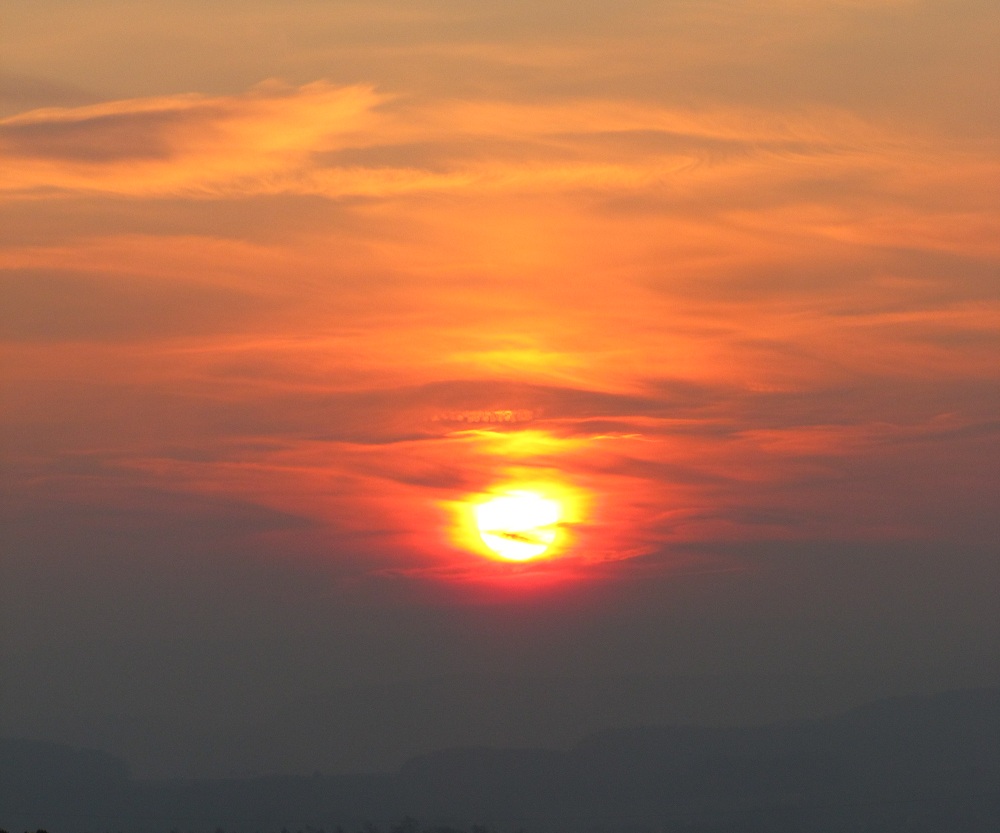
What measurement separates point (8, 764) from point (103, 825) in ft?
50.1

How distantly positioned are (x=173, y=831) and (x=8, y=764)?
25.2 metres

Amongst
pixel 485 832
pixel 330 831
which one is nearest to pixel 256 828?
pixel 330 831

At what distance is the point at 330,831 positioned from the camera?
655 feet

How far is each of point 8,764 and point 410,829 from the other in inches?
2154

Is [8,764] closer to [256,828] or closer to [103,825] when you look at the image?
[103,825]

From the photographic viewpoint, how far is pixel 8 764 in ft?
645

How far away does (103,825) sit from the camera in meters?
200

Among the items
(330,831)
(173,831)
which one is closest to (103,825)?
(173,831)

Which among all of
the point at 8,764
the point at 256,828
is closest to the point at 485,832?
the point at 256,828

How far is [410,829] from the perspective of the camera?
199 metres

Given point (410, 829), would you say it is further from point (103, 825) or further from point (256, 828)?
point (103, 825)

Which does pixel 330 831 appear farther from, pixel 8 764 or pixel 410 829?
pixel 8 764

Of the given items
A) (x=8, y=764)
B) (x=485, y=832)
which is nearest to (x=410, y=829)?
(x=485, y=832)

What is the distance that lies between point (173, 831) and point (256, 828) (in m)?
13.2
